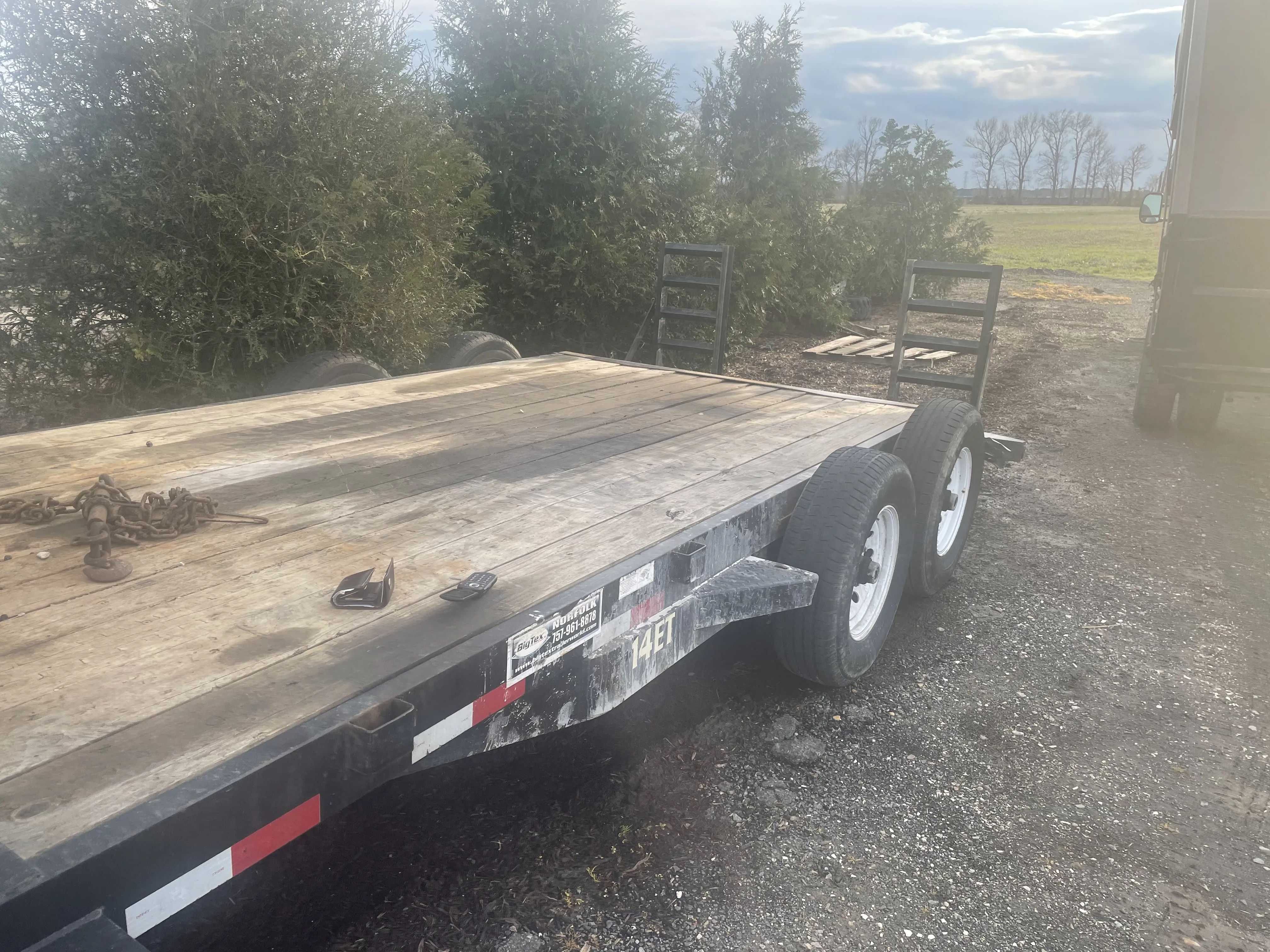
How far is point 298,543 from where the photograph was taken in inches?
93.2

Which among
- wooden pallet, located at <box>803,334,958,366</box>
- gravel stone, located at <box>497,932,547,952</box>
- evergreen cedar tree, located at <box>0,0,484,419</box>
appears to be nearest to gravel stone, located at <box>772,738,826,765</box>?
gravel stone, located at <box>497,932,547,952</box>

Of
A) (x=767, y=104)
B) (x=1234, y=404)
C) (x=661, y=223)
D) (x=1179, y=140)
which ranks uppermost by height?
(x=767, y=104)

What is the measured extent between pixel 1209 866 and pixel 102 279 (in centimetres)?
677

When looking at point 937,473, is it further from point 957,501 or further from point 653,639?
point 653,639

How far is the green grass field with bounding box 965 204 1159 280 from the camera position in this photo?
29.0 m

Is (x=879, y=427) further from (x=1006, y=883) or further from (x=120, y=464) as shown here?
(x=120, y=464)

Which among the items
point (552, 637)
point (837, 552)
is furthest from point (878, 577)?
point (552, 637)

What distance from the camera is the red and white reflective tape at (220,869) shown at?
4.20ft

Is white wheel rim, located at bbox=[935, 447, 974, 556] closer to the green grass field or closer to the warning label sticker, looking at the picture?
the warning label sticker

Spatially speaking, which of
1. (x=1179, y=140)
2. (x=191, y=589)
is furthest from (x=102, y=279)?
(x=1179, y=140)

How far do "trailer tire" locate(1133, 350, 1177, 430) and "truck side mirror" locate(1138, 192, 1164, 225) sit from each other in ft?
5.44

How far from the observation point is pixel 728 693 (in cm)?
341

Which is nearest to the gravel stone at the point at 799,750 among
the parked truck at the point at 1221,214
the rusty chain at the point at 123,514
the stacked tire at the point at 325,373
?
the rusty chain at the point at 123,514

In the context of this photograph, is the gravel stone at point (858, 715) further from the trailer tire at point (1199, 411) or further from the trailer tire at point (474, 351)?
the trailer tire at point (1199, 411)
